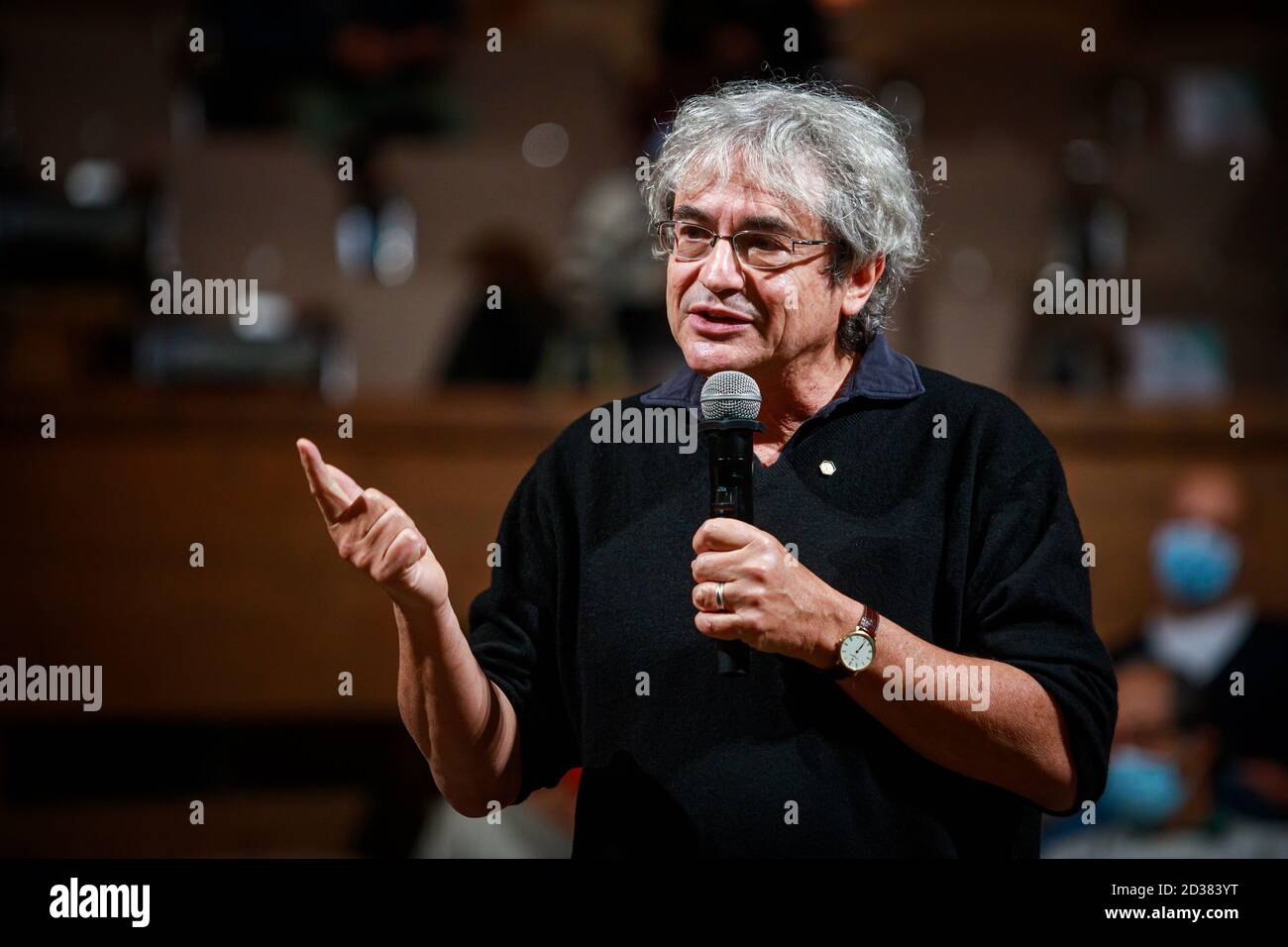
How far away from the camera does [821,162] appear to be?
1.30 m

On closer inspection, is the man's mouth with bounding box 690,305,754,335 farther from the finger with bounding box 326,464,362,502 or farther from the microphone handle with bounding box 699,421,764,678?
the finger with bounding box 326,464,362,502

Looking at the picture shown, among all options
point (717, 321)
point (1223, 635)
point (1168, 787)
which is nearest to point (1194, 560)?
point (1223, 635)

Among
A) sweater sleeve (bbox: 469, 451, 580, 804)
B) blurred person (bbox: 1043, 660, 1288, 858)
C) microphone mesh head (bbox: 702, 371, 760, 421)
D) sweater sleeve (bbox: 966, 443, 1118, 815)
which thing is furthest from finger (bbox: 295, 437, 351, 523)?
blurred person (bbox: 1043, 660, 1288, 858)

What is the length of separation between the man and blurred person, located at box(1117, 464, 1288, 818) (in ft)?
4.13

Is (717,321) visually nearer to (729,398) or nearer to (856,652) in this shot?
(729,398)

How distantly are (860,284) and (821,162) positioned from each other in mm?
128

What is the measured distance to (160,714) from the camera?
2.71m

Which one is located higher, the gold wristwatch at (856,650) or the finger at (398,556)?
the finger at (398,556)

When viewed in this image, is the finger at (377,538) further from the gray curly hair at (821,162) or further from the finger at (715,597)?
the gray curly hair at (821,162)

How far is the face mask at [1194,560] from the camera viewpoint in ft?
8.90

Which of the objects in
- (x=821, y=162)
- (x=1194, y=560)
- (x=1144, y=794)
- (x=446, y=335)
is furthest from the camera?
(x=446, y=335)

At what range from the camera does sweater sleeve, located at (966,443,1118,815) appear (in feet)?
4.12

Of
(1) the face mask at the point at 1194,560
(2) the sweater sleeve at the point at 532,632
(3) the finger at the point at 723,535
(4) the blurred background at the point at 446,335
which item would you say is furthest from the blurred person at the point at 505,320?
(3) the finger at the point at 723,535
